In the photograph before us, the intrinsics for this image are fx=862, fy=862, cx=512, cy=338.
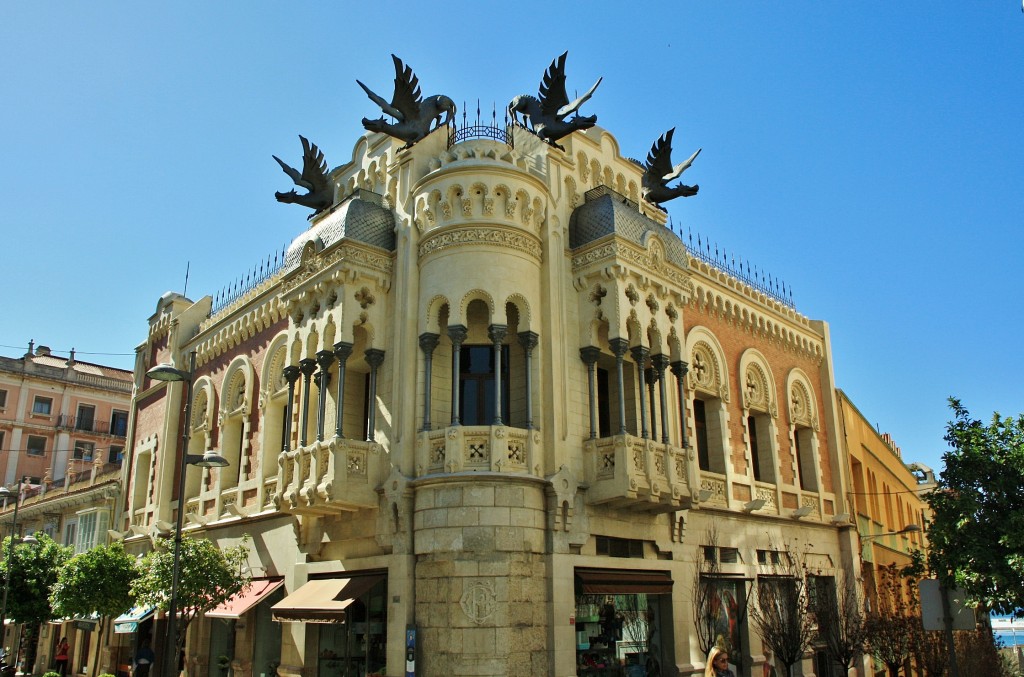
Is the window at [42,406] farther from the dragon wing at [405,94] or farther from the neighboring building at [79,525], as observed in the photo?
the dragon wing at [405,94]

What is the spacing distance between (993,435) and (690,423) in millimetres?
6764

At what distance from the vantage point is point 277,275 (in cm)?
2494

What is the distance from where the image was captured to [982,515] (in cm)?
1734

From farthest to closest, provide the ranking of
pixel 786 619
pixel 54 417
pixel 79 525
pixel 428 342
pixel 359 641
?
pixel 54 417
pixel 79 525
pixel 786 619
pixel 428 342
pixel 359 641

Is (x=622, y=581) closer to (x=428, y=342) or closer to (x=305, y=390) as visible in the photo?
(x=428, y=342)

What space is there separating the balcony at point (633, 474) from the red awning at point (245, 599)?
8.35 metres

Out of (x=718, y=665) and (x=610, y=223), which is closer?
(x=718, y=665)

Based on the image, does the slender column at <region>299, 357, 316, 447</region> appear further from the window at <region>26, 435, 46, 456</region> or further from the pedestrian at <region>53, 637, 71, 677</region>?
the window at <region>26, 435, 46, 456</region>

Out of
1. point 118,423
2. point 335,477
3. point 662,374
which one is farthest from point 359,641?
point 118,423

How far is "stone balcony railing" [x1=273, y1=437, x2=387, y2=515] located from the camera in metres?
17.3

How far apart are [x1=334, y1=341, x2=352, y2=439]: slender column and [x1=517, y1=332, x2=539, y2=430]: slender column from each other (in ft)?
12.4

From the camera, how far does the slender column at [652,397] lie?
19.0 metres

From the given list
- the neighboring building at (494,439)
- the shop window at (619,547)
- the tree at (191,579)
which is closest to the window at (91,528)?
the neighboring building at (494,439)

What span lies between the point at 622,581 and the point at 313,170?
1358cm
